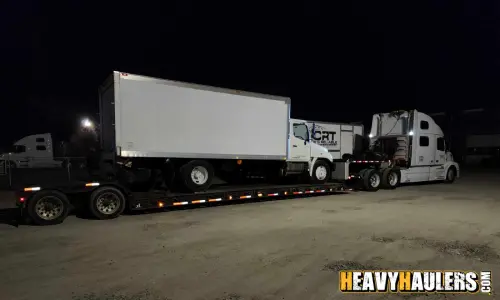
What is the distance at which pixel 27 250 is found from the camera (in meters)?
6.20

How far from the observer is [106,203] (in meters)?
8.86

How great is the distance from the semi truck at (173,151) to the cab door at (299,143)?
62 mm

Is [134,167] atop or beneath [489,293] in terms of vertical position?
atop

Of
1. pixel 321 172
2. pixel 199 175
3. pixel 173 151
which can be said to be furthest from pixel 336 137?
pixel 173 151

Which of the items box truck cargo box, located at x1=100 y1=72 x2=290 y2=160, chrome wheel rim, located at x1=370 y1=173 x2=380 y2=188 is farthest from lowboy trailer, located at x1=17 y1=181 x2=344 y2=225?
chrome wheel rim, located at x1=370 y1=173 x2=380 y2=188

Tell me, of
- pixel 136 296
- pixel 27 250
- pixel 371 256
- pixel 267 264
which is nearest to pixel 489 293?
pixel 371 256

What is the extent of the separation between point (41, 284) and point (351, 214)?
7.72 m

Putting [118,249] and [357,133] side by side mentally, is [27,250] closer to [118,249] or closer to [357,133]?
[118,249]

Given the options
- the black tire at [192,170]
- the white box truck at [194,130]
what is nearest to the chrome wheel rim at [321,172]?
the white box truck at [194,130]

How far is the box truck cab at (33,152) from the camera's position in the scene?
2867 cm

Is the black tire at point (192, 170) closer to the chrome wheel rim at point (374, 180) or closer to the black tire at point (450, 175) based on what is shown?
the chrome wheel rim at point (374, 180)

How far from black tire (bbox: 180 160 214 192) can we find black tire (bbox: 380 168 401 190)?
9.24 m

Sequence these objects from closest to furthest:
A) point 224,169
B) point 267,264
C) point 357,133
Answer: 1. point 267,264
2. point 224,169
3. point 357,133

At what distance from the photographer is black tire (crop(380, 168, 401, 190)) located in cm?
1623
